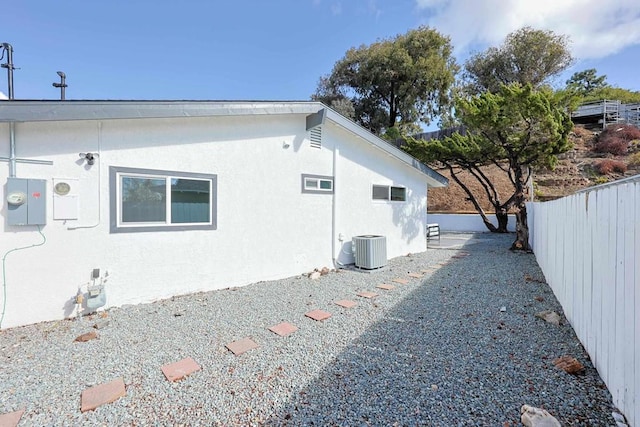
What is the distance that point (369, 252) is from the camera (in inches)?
313

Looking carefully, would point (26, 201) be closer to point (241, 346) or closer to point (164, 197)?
point (164, 197)

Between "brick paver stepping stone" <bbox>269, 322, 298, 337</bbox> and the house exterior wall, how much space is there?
2.33 m

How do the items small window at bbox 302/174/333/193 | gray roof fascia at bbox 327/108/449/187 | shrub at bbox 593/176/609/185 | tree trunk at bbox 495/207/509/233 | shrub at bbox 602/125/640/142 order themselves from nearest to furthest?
1. small window at bbox 302/174/333/193
2. gray roof fascia at bbox 327/108/449/187
3. tree trunk at bbox 495/207/509/233
4. shrub at bbox 593/176/609/185
5. shrub at bbox 602/125/640/142

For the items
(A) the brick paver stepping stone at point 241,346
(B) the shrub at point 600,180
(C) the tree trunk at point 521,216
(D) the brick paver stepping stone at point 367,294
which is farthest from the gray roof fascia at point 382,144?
(B) the shrub at point 600,180

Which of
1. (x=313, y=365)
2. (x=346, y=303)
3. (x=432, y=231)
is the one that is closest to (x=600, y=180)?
(x=432, y=231)

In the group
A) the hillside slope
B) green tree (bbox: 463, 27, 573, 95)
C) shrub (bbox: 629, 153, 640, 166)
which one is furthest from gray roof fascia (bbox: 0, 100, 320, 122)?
green tree (bbox: 463, 27, 573, 95)

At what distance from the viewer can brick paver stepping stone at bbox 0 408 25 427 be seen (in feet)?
7.72

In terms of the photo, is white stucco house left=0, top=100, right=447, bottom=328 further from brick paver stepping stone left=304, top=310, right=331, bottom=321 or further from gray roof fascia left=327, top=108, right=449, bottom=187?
brick paver stepping stone left=304, top=310, right=331, bottom=321

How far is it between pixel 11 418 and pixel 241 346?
203 cm

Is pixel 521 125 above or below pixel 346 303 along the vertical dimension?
above

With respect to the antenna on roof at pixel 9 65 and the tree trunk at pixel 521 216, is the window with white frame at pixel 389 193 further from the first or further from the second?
the antenna on roof at pixel 9 65

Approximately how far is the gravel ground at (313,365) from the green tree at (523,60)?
30094mm

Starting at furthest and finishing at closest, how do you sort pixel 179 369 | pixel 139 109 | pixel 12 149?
pixel 139 109
pixel 12 149
pixel 179 369

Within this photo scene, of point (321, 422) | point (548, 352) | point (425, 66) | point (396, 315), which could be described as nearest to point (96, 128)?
point (321, 422)
